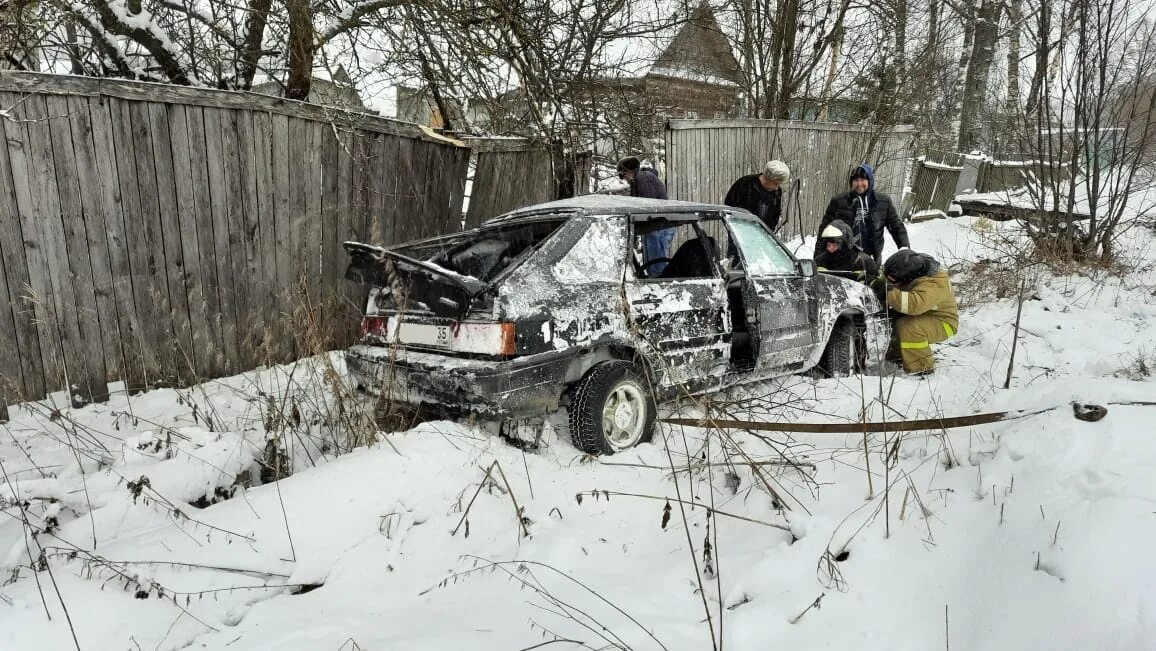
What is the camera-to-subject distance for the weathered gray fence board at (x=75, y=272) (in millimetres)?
3914

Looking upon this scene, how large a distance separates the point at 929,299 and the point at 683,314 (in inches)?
90.6

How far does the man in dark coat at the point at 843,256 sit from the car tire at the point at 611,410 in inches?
115

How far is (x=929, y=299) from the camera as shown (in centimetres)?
500

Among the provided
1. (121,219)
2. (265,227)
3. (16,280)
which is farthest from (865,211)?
(16,280)

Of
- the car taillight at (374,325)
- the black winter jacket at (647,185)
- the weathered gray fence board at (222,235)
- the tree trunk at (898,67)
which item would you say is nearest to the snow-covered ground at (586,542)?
the car taillight at (374,325)

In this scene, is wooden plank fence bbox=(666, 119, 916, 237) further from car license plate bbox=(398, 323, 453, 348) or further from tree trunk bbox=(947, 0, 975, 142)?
tree trunk bbox=(947, 0, 975, 142)

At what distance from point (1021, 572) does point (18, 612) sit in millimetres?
3188

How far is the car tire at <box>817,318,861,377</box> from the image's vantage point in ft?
17.2

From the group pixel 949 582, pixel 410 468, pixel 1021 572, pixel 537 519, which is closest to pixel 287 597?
pixel 410 468

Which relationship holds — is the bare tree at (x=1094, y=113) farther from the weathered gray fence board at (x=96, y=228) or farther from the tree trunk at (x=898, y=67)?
the weathered gray fence board at (x=96, y=228)

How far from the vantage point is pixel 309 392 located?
423 cm

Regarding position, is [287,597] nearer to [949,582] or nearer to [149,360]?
[949,582]

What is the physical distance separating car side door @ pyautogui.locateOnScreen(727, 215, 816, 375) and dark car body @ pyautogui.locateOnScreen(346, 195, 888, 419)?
0.01 m

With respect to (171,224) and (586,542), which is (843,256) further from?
(171,224)
